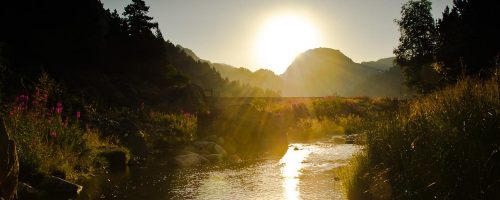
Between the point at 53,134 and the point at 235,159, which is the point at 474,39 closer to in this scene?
the point at 235,159

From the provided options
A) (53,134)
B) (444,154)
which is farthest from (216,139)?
(444,154)

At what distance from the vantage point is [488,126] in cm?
579

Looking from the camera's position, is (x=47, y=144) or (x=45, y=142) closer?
(x=47, y=144)

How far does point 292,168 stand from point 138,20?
103 feet

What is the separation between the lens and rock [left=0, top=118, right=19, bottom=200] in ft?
21.0

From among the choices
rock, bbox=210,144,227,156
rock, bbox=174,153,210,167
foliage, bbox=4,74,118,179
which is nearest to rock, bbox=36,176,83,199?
foliage, bbox=4,74,118,179

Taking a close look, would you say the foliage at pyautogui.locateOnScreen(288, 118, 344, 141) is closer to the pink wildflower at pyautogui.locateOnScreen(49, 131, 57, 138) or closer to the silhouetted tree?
the silhouetted tree

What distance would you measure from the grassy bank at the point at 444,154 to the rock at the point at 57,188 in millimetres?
6280

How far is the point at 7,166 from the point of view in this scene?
21.2ft

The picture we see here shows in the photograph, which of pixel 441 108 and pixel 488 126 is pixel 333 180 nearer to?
pixel 441 108

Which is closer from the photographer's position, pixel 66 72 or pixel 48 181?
pixel 48 181

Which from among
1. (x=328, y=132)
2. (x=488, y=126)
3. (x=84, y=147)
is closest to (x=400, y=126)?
(x=488, y=126)

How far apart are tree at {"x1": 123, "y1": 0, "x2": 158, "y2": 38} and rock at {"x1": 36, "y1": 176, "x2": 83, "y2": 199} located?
3248 centimetres

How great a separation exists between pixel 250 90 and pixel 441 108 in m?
116
